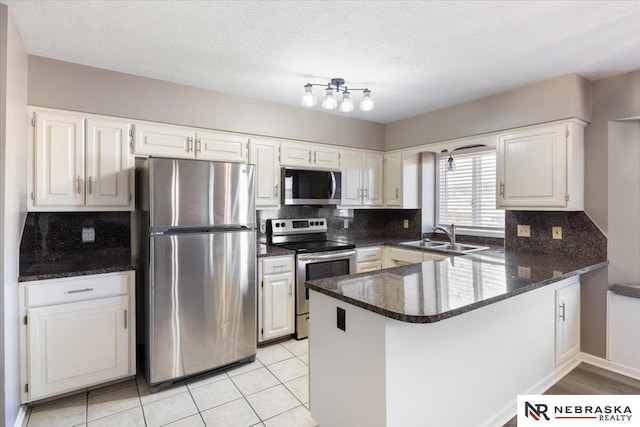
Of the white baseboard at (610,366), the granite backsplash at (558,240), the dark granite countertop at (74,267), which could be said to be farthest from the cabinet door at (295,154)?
the white baseboard at (610,366)

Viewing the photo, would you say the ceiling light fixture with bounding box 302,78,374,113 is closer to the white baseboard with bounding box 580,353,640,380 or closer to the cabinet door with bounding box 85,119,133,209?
the cabinet door with bounding box 85,119,133,209

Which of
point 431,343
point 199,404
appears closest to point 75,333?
point 199,404

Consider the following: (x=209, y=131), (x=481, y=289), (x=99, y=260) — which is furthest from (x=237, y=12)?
(x=99, y=260)

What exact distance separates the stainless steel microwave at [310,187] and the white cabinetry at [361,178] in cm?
16

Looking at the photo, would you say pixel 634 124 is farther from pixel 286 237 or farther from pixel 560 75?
pixel 286 237

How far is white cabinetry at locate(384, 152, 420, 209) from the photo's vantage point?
3.99 metres

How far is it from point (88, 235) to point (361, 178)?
282cm

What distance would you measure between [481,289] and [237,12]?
1.95 meters

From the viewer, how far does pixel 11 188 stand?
1.83 metres

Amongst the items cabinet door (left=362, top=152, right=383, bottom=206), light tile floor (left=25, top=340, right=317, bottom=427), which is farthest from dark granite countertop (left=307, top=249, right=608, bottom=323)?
cabinet door (left=362, top=152, right=383, bottom=206)

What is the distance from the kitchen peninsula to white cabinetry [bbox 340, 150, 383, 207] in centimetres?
174

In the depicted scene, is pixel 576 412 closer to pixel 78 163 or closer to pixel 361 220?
pixel 361 220

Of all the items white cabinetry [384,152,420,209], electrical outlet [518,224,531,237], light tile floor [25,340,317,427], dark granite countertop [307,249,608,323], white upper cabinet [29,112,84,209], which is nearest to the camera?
dark granite countertop [307,249,608,323]

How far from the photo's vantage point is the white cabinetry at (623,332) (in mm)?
2479
